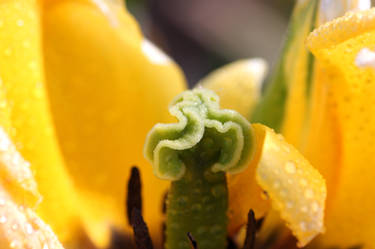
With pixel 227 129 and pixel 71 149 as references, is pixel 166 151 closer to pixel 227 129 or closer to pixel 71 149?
pixel 227 129

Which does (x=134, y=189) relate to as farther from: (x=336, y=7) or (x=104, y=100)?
(x=336, y=7)

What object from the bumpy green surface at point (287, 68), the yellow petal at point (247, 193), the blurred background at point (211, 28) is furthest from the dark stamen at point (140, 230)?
the blurred background at point (211, 28)

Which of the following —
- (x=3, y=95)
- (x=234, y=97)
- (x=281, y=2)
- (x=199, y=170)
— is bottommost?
(x=199, y=170)

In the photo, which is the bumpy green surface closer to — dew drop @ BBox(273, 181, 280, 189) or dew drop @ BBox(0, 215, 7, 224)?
dew drop @ BBox(273, 181, 280, 189)

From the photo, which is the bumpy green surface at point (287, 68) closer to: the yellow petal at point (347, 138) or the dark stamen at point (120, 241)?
the yellow petal at point (347, 138)

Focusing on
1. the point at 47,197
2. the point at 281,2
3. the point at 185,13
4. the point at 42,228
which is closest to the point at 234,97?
the point at 47,197

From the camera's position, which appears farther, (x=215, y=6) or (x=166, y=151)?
(x=215, y=6)
